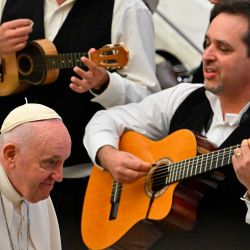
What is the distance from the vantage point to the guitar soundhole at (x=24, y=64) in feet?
12.2

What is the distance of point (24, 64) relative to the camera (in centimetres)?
374

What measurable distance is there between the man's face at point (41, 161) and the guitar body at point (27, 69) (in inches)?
43.4

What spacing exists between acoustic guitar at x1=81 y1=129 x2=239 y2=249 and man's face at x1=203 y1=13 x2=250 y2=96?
21cm

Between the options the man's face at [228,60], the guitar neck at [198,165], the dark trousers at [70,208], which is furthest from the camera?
the dark trousers at [70,208]

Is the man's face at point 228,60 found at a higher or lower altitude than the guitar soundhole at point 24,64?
higher

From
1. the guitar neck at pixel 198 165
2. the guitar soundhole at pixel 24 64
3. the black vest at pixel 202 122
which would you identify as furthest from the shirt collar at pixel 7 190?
the guitar soundhole at pixel 24 64

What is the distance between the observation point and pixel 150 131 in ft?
11.8

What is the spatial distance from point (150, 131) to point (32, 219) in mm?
991

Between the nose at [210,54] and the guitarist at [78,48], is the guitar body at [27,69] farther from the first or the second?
the nose at [210,54]

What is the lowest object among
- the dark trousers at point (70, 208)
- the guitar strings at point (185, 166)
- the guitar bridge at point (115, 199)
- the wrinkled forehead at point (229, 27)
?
the dark trousers at point (70, 208)

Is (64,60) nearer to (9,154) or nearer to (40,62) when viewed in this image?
(40,62)

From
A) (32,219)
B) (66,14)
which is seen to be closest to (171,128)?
(66,14)

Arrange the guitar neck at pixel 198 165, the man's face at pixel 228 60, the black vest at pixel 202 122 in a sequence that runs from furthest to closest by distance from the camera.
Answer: the man's face at pixel 228 60
the black vest at pixel 202 122
the guitar neck at pixel 198 165

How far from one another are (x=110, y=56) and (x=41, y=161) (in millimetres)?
1117
